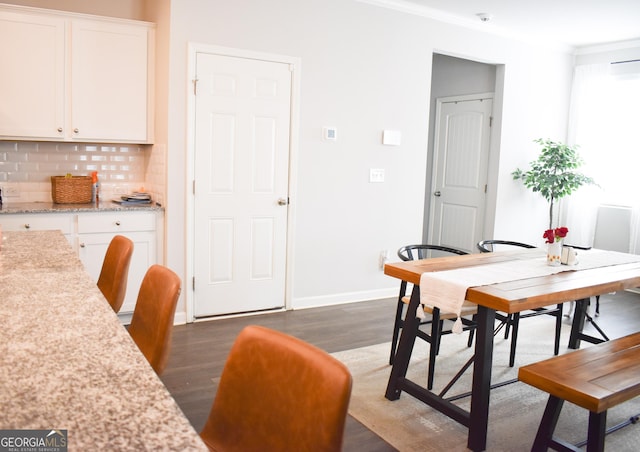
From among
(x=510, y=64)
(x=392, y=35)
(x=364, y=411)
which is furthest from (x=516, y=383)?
(x=510, y=64)

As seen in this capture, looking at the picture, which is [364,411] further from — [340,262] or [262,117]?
[262,117]

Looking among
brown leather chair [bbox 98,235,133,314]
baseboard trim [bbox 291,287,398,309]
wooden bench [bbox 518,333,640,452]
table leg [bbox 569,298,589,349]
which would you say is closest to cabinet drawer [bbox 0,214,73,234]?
brown leather chair [bbox 98,235,133,314]

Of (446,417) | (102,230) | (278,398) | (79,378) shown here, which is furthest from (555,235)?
(102,230)

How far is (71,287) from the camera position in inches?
73.0

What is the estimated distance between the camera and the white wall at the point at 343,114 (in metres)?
4.40

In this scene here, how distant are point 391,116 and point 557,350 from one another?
2634 millimetres

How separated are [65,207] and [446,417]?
3138 millimetres

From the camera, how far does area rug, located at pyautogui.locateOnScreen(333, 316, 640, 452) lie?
109 inches

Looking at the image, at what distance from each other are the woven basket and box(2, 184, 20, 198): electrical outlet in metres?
0.28

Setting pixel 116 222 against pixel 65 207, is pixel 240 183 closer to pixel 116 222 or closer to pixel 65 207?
pixel 116 222

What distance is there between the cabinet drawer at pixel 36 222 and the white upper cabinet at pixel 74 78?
65 cm

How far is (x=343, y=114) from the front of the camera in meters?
5.10

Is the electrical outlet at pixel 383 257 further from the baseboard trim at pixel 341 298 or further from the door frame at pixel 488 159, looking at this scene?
the door frame at pixel 488 159

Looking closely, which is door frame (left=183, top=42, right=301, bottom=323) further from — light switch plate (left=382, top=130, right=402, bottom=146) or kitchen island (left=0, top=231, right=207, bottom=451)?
kitchen island (left=0, top=231, right=207, bottom=451)
